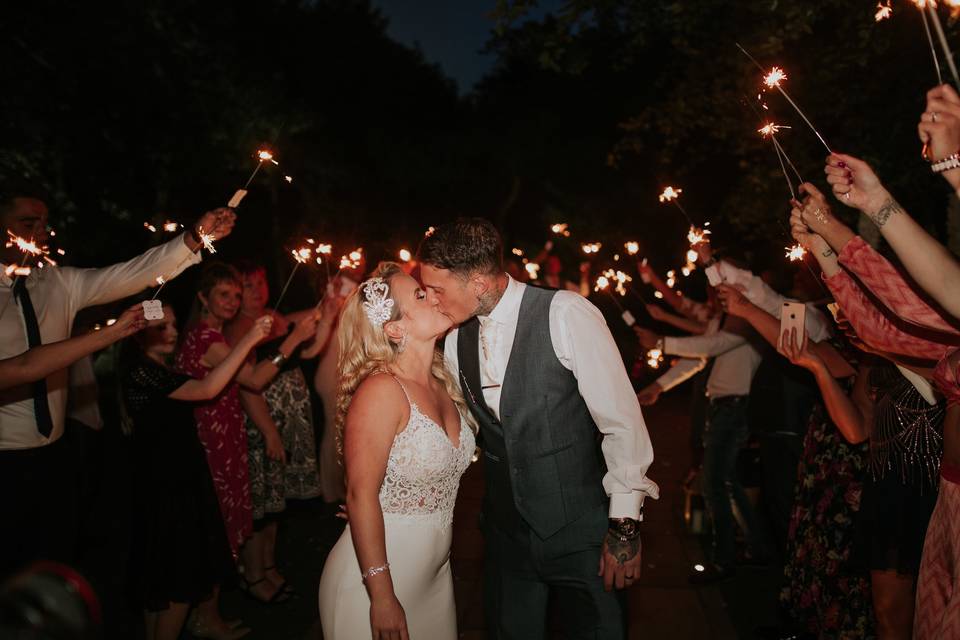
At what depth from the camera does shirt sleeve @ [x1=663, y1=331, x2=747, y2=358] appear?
5113 millimetres

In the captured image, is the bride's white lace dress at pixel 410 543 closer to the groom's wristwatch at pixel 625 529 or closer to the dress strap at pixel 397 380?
the dress strap at pixel 397 380

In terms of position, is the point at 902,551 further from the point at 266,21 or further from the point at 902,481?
the point at 266,21

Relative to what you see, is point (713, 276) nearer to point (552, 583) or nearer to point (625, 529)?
point (625, 529)

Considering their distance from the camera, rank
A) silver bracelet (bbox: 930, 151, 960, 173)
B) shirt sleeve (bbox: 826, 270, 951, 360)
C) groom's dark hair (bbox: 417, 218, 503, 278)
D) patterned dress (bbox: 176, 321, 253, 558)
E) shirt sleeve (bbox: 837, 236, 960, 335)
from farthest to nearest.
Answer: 1. patterned dress (bbox: 176, 321, 253, 558)
2. groom's dark hair (bbox: 417, 218, 503, 278)
3. shirt sleeve (bbox: 826, 270, 951, 360)
4. shirt sleeve (bbox: 837, 236, 960, 335)
5. silver bracelet (bbox: 930, 151, 960, 173)

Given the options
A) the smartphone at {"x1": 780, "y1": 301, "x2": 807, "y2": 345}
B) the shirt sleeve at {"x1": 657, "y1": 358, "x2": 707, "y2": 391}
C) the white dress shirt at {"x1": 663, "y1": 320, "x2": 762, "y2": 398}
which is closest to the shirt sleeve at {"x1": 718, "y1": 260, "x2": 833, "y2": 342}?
the white dress shirt at {"x1": 663, "y1": 320, "x2": 762, "y2": 398}

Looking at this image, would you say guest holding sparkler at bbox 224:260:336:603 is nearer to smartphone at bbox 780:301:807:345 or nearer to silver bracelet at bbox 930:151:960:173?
smartphone at bbox 780:301:807:345

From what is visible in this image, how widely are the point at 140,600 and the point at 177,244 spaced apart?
1.94 meters

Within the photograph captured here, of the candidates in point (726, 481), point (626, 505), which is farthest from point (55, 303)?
point (726, 481)

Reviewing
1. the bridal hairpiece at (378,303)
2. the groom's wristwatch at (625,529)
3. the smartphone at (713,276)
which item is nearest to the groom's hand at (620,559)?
the groom's wristwatch at (625,529)

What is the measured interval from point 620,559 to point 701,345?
9.15 feet

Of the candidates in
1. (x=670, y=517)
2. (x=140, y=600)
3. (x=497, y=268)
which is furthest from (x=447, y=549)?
(x=670, y=517)

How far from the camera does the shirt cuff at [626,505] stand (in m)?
2.70

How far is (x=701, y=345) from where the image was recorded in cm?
512

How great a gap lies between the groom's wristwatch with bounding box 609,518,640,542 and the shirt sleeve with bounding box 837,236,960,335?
1.22 meters
